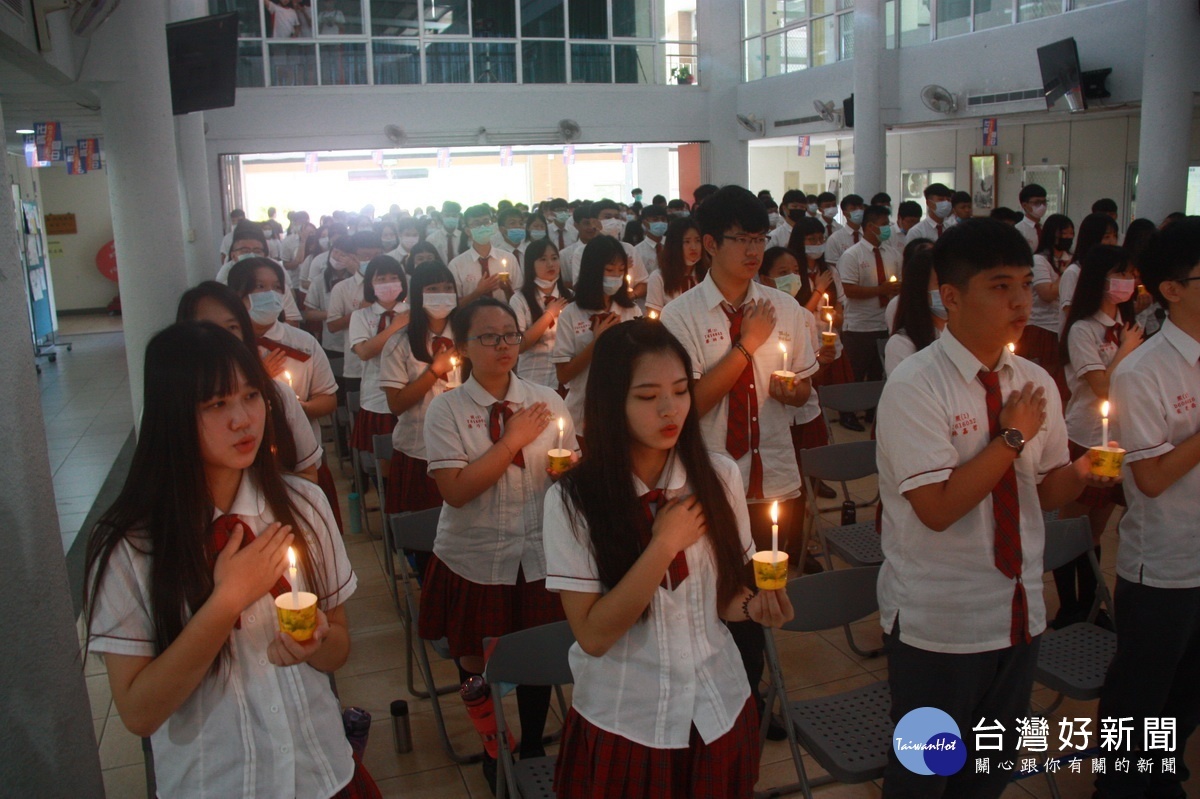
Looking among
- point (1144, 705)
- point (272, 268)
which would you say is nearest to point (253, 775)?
point (1144, 705)

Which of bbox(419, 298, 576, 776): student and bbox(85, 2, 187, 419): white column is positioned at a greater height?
bbox(85, 2, 187, 419): white column

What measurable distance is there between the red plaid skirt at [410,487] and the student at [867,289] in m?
4.60

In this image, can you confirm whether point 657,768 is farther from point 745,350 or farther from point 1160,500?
point 1160,500

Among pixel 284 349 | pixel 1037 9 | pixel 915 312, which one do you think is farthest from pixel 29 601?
pixel 1037 9

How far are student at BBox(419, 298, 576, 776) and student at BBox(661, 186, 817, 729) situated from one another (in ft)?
1.77

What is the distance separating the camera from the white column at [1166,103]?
29.7ft

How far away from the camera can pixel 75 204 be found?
19297 millimetres

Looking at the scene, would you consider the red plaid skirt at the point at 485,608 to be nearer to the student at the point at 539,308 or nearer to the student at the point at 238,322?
the student at the point at 238,322

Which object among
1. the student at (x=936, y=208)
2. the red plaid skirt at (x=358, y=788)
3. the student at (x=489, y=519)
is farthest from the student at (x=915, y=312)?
the student at (x=936, y=208)

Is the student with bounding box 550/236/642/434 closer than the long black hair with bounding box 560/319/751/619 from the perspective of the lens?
No

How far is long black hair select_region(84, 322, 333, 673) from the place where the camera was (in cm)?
173

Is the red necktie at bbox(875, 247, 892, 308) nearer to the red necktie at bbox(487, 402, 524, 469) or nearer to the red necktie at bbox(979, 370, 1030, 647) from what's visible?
the red necktie at bbox(487, 402, 524, 469)

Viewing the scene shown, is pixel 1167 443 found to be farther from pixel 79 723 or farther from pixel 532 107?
pixel 532 107

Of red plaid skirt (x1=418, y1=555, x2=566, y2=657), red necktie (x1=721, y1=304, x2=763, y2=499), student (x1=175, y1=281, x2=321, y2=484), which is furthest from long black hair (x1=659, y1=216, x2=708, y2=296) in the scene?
red plaid skirt (x1=418, y1=555, x2=566, y2=657)
